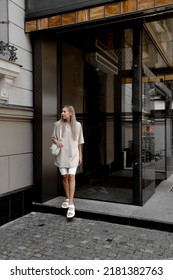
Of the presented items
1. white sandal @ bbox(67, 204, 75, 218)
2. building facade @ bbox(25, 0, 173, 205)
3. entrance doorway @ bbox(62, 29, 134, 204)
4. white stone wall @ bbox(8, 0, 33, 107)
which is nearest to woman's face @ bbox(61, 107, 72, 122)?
building facade @ bbox(25, 0, 173, 205)

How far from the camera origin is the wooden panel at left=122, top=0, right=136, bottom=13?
4601 millimetres

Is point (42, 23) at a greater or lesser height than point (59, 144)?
greater

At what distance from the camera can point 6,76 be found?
4762 millimetres

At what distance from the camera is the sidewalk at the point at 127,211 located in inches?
180

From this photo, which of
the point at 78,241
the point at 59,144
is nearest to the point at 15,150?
the point at 59,144

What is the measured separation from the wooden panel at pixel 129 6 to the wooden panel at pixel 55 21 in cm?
125

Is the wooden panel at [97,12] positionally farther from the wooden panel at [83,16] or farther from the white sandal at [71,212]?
the white sandal at [71,212]

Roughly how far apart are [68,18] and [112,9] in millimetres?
870

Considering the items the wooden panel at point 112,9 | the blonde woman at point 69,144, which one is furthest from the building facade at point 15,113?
the wooden panel at point 112,9

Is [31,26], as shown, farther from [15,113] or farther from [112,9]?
[15,113]

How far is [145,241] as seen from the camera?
161 inches

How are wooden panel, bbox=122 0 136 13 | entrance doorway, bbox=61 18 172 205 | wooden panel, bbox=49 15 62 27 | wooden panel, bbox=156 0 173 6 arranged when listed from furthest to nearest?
entrance doorway, bbox=61 18 172 205 < wooden panel, bbox=49 15 62 27 < wooden panel, bbox=122 0 136 13 < wooden panel, bbox=156 0 173 6

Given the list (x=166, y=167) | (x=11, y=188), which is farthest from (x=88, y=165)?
(x=166, y=167)

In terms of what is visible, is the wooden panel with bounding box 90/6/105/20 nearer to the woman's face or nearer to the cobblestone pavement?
the woman's face
